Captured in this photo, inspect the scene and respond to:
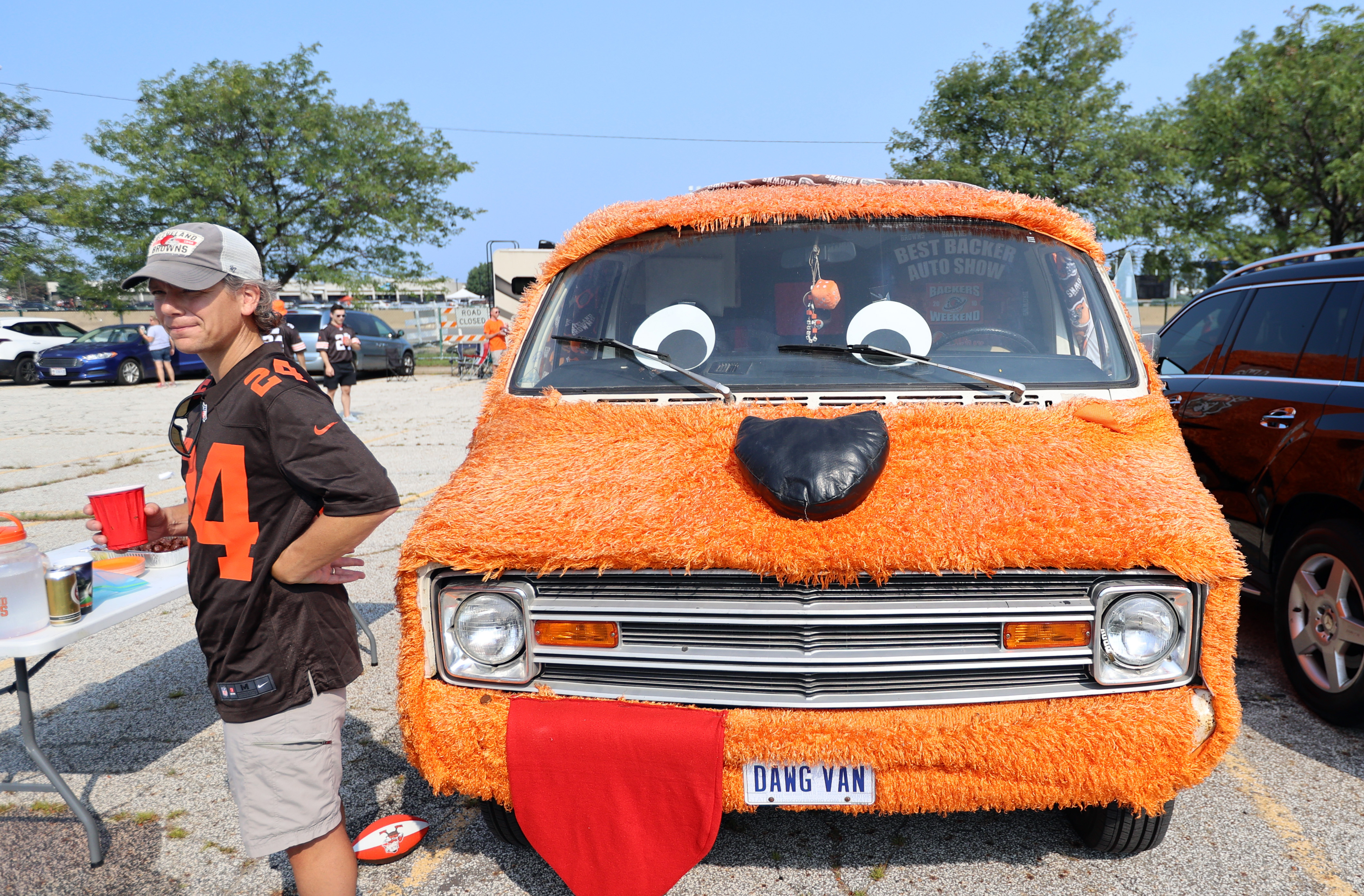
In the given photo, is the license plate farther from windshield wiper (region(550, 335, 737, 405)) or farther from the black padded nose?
windshield wiper (region(550, 335, 737, 405))

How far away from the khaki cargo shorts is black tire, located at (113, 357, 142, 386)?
23.2m

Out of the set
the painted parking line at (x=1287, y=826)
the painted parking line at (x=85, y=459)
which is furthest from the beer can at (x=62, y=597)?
the painted parking line at (x=85, y=459)

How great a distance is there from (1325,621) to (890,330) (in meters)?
2.32

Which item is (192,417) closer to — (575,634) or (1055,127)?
(575,634)

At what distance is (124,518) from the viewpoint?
3049 millimetres

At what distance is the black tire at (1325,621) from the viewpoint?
3373 mm

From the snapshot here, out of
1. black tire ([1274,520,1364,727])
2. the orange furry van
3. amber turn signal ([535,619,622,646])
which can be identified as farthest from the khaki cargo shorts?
black tire ([1274,520,1364,727])

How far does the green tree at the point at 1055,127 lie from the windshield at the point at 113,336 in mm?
20406

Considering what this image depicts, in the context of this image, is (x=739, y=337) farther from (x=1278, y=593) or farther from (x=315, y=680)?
(x=1278, y=593)

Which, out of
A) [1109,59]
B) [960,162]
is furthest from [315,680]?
[1109,59]

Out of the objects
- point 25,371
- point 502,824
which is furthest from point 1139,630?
point 25,371

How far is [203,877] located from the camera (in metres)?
2.74

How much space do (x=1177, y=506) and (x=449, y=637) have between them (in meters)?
1.98

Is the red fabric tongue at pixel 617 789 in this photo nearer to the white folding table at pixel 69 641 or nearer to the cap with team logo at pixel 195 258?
the white folding table at pixel 69 641
